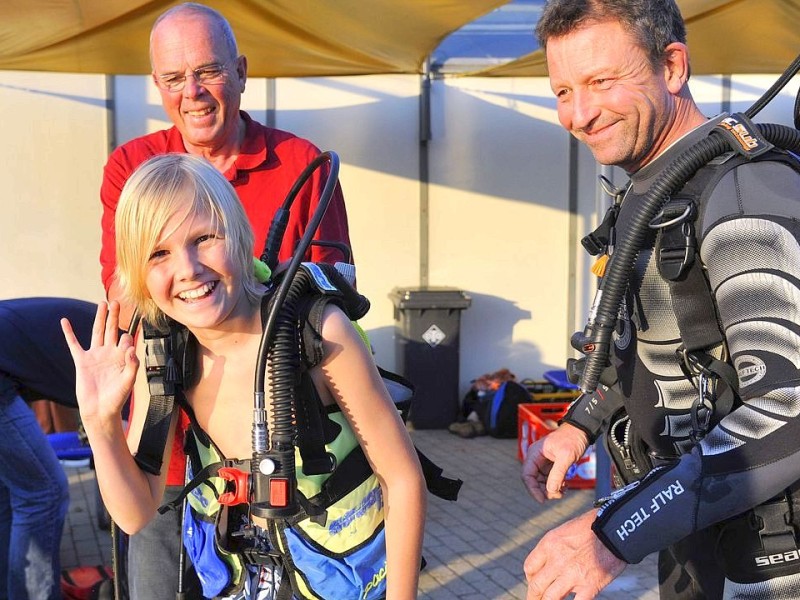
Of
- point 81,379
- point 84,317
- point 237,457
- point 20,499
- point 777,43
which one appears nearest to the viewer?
point 81,379

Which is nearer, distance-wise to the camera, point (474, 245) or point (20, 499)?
point (20, 499)

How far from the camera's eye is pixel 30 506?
3.98 meters

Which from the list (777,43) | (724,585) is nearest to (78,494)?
(724,585)

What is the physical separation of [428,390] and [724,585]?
631 centimetres

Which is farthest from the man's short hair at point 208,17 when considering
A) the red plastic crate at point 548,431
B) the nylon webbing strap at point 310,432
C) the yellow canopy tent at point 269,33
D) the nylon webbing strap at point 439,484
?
the red plastic crate at point 548,431

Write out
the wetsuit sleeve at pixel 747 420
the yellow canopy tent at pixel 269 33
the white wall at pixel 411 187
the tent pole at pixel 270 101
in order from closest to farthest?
the wetsuit sleeve at pixel 747 420, the yellow canopy tent at pixel 269 33, the white wall at pixel 411 187, the tent pole at pixel 270 101

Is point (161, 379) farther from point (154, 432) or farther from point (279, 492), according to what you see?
point (279, 492)

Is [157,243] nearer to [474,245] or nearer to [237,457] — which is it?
[237,457]

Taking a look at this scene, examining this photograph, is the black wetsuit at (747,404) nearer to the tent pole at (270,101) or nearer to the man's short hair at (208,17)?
the man's short hair at (208,17)

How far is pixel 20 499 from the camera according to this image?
3980 millimetres

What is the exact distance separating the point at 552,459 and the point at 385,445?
1.73ft

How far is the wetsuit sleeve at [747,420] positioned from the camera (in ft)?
4.96

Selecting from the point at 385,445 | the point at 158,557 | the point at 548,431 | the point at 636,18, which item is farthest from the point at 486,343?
the point at 636,18

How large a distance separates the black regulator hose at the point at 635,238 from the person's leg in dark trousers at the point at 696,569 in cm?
48
